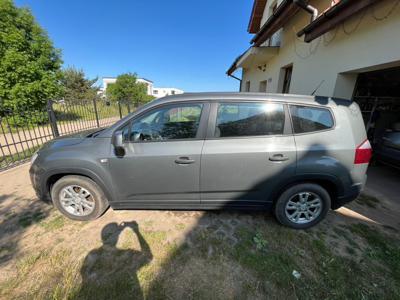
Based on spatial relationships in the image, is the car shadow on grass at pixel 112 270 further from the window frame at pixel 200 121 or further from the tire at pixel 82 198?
the window frame at pixel 200 121

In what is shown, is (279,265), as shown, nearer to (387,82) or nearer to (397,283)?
(397,283)

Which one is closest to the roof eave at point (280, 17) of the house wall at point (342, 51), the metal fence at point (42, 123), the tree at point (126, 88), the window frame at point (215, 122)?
the house wall at point (342, 51)

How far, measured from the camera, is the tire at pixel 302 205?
90.5 inches

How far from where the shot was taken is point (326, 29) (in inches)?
158

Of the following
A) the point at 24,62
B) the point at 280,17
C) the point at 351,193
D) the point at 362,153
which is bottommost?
the point at 351,193

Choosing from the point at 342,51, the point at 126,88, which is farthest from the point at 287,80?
the point at 126,88

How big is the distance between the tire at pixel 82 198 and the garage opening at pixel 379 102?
5.79 meters

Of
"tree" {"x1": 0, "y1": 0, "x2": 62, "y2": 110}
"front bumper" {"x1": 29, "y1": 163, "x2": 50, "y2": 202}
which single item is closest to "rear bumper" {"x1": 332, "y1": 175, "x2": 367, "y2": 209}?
"front bumper" {"x1": 29, "y1": 163, "x2": 50, "y2": 202}

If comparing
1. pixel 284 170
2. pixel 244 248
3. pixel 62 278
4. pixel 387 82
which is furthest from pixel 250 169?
pixel 387 82

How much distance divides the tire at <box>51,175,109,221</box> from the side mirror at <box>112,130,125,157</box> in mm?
621

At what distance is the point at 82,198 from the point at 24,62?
32.0 ft

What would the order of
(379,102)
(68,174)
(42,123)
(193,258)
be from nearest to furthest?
1. (193,258)
2. (68,174)
3. (379,102)
4. (42,123)

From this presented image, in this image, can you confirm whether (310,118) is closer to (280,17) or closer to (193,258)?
(193,258)

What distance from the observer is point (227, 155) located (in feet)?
7.03
